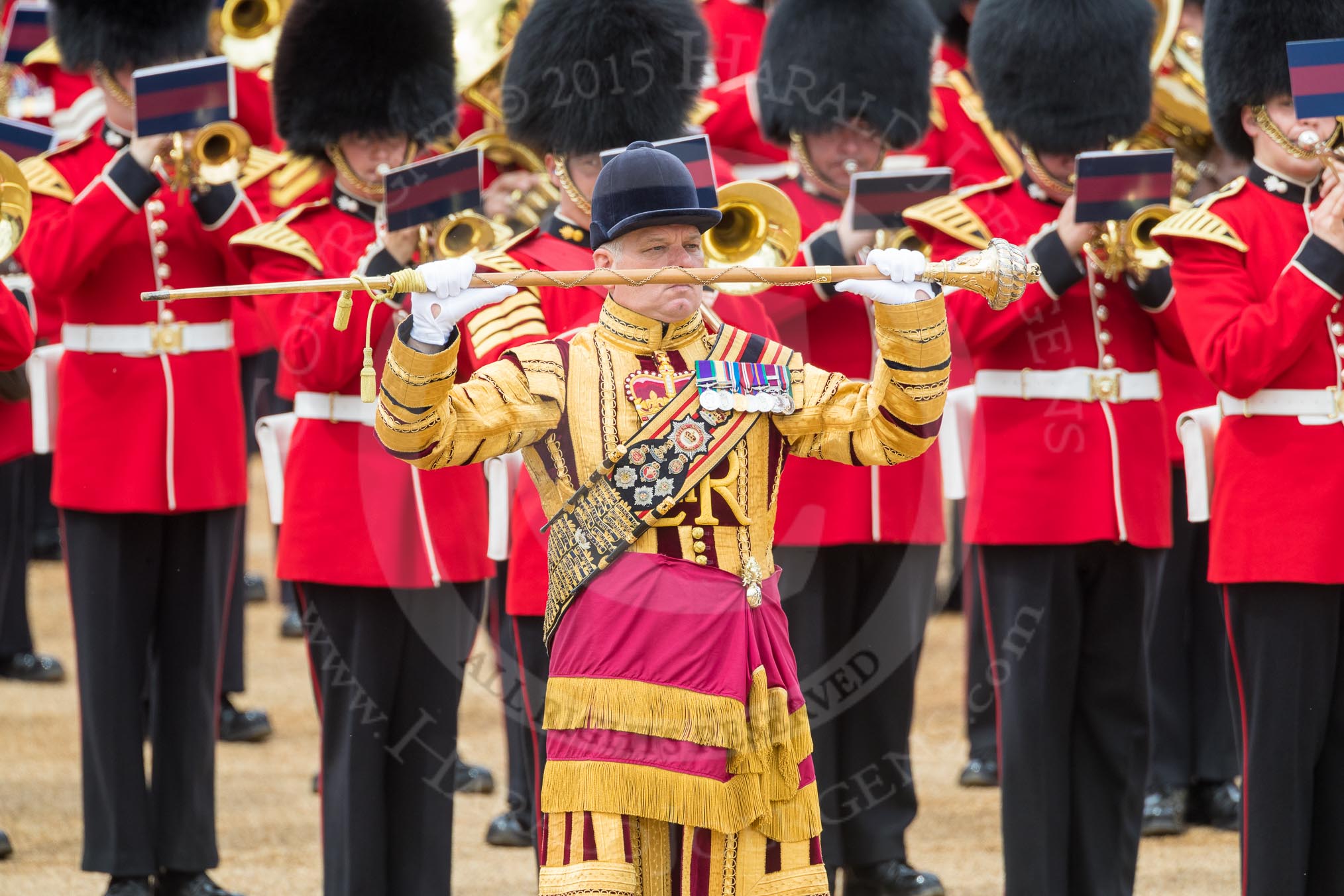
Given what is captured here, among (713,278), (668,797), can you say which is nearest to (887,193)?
(713,278)

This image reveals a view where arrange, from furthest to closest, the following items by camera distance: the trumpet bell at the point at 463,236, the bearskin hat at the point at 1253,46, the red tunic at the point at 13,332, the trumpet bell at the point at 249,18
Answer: the trumpet bell at the point at 249,18 < the trumpet bell at the point at 463,236 < the red tunic at the point at 13,332 < the bearskin hat at the point at 1253,46

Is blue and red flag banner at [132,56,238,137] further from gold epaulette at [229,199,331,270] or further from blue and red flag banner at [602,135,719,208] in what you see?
blue and red flag banner at [602,135,719,208]

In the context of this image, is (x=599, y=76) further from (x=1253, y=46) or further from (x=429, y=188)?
(x=1253, y=46)

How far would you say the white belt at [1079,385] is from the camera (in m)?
4.50

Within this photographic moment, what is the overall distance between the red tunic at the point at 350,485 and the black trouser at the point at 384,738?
0.07 m

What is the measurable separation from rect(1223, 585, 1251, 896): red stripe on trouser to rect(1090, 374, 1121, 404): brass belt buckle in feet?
1.76

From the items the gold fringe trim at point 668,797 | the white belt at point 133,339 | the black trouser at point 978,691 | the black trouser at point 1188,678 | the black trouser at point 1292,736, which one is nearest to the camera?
the gold fringe trim at point 668,797

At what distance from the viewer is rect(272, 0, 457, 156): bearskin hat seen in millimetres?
4637

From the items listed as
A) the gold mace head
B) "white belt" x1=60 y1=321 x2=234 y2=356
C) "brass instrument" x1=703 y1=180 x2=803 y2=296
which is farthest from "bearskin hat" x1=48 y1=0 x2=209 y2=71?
the gold mace head

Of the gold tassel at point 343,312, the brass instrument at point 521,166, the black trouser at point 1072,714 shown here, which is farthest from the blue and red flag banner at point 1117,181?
the gold tassel at point 343,312

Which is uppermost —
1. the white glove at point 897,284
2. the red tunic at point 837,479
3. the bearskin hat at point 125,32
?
the bearskin hat at point 125,32

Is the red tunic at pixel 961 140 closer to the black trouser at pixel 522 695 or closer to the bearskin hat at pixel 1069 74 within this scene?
the bearskin hat at pixel 1069 74

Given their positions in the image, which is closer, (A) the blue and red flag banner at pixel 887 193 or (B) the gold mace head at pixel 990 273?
(B) the gold mace head at pixel 990 273

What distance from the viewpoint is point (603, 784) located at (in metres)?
→ 3.27
